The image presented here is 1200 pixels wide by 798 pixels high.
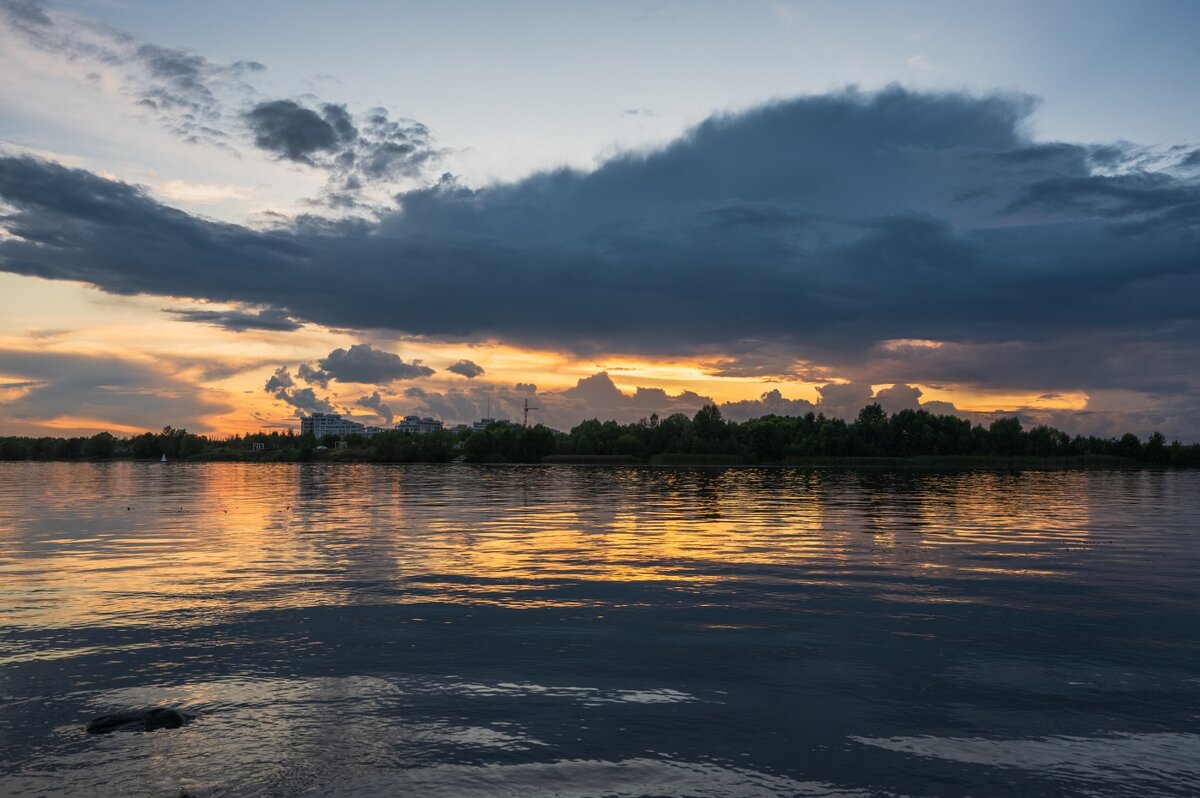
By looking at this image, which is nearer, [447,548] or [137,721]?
[137,721]

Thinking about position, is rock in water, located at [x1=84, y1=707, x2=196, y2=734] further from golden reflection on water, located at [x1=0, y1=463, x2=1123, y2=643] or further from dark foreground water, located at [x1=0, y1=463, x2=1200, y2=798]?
golden reflection on water, located at [x1=0, y1=463, x2=1123, y2=643]

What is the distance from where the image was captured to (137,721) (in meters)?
15.7

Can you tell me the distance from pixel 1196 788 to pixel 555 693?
A: 38.0ft

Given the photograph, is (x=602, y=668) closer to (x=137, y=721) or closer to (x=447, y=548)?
(x=137, y=721)

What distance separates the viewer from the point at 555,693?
18.0 meters

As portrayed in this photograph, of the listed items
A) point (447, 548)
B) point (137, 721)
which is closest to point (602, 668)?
point (137, 721)

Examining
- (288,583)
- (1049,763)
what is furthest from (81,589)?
(1049,763)

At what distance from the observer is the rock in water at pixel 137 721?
15.5 meters

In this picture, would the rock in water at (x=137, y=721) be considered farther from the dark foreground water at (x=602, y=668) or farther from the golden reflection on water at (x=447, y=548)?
the golden reflection on water at (x=447, y=548)

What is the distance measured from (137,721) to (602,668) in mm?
9896

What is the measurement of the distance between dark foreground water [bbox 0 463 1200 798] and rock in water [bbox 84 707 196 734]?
0.36 meters

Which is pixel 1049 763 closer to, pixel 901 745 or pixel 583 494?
pixel 901 745

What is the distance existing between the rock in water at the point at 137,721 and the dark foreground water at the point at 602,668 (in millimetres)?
363

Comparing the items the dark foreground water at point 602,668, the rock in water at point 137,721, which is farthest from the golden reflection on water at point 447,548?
the rock in water at point 137,721
